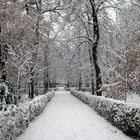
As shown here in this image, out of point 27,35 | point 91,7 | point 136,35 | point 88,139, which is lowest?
point 88,139

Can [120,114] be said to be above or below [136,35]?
below

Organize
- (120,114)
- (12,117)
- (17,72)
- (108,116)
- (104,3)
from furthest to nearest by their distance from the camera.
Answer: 1. (104,3)
2. (17,72)
3. (108,116)
4. (120,114)
5. (12,117)

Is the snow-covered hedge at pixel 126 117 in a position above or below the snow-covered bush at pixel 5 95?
below

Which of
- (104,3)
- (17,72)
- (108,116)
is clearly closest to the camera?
(108,116)

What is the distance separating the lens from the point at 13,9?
1396 centimetres

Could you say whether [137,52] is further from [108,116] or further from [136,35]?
[108,116]

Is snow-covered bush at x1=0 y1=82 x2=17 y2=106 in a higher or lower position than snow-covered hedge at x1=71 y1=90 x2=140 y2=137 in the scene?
higher

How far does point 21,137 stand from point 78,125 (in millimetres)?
2991

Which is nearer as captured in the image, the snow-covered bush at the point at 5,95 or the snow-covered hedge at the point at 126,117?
the snow-covered hedge at the point at 126,117

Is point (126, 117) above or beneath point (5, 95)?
beneath

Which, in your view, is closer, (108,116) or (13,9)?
(108,116)

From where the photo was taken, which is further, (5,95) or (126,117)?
(5,95)

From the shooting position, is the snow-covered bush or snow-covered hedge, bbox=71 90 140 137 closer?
snow-covered hedge, bbox=71 90 140 137

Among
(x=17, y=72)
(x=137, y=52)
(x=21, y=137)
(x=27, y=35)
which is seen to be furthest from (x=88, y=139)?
(x=27, y=35)
